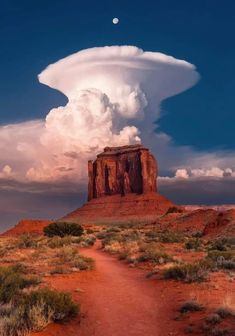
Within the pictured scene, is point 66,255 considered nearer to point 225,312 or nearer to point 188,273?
point 188,273

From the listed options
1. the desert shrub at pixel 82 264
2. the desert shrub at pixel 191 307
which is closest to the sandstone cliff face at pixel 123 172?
the desert shrub at pixel 82 264

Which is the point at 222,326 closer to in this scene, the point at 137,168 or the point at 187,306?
the point at 187,306

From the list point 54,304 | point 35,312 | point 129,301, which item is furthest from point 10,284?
point 35,312

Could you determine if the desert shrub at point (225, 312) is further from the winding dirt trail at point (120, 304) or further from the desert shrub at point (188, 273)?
the desert shrub at point (188, 273)

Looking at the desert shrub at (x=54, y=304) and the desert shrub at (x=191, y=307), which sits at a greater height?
the desert shrub at (x=54, y=304)

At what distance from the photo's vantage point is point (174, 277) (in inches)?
585

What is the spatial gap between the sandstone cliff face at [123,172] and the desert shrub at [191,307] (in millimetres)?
127829

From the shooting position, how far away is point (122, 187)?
146 meters

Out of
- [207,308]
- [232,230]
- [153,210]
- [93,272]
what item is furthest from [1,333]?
[153,210]

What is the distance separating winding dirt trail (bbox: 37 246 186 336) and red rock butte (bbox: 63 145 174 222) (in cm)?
9975

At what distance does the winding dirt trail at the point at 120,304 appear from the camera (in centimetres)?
873

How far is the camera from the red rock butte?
125438mm

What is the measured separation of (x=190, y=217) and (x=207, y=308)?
59855 millimetres

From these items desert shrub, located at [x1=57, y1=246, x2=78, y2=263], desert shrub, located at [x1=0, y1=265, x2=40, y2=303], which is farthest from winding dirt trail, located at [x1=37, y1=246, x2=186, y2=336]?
desert shrub, located at [x1=57, y1=246, x2=78, y2=263]
